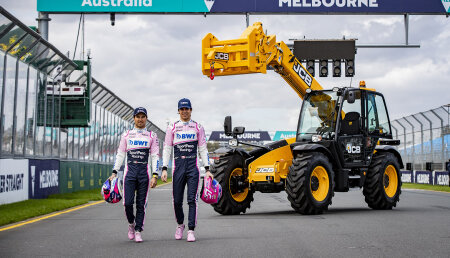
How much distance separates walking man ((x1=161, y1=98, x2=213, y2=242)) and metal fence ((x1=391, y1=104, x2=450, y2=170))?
2107 cm

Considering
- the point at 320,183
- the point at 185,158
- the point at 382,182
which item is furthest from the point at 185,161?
the point at 382,182

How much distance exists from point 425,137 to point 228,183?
2077 centimetres

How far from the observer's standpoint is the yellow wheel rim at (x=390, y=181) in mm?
14961

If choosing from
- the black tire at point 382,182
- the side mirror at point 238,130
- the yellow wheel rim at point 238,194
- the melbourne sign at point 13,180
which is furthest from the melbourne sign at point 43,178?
the black tire at point 382,182

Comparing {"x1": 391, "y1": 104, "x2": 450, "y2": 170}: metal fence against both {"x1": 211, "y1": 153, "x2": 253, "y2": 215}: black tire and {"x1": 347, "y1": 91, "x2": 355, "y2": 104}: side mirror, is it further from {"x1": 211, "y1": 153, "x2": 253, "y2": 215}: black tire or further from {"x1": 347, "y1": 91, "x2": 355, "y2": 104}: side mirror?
{"x1": 211, "y1": 153, "x2": 253, "y2": 215}: black tire

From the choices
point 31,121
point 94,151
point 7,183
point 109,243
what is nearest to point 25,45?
point 31,121

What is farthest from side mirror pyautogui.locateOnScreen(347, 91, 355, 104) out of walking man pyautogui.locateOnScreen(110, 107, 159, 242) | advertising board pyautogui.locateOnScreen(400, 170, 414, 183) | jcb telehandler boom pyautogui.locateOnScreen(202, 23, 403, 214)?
advertising board pyautogui.locateOnScreen(400, 170, 414, 183)

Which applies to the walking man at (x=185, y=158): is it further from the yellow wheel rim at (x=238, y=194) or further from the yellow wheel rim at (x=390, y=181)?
the yellow wheel rim at (x=390, y=181)

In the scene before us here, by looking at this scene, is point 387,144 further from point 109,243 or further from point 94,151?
point 94,151

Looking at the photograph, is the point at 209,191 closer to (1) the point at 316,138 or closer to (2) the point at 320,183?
(2) the point at 320,183

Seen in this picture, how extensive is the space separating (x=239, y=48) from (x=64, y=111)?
1155cm

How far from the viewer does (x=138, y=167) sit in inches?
340

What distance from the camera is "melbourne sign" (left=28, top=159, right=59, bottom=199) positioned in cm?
1766

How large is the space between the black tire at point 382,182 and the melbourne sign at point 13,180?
7.59 metres
